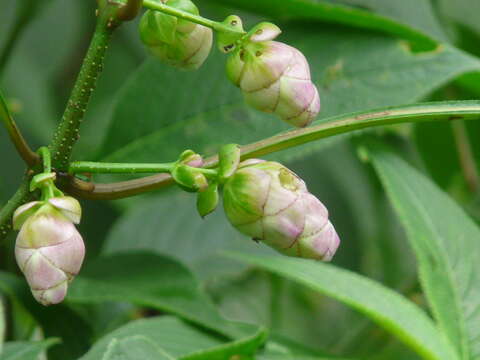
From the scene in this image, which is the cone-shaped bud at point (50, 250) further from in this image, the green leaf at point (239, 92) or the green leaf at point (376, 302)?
the green leaf at point (239, 92)

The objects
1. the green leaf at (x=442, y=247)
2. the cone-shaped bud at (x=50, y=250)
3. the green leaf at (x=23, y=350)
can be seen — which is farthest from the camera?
the green leaf at (x=442, y=247)

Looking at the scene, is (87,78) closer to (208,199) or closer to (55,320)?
(208,199)

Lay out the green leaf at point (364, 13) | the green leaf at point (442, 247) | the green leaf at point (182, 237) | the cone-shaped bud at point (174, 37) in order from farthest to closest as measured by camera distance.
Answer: the green leaf at point (182, 237)
the green leaf at point (364, 13)
the green leaf at point (442, 247)
the cone-shaped bud at point (174, 37)

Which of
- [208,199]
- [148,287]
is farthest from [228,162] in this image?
[148,287]

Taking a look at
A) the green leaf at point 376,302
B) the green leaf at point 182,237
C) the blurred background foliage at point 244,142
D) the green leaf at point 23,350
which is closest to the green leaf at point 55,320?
the blurred background foliage at point 244,142

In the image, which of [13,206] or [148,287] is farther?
[148,287]

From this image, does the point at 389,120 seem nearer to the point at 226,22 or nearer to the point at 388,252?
the point at 226,22
